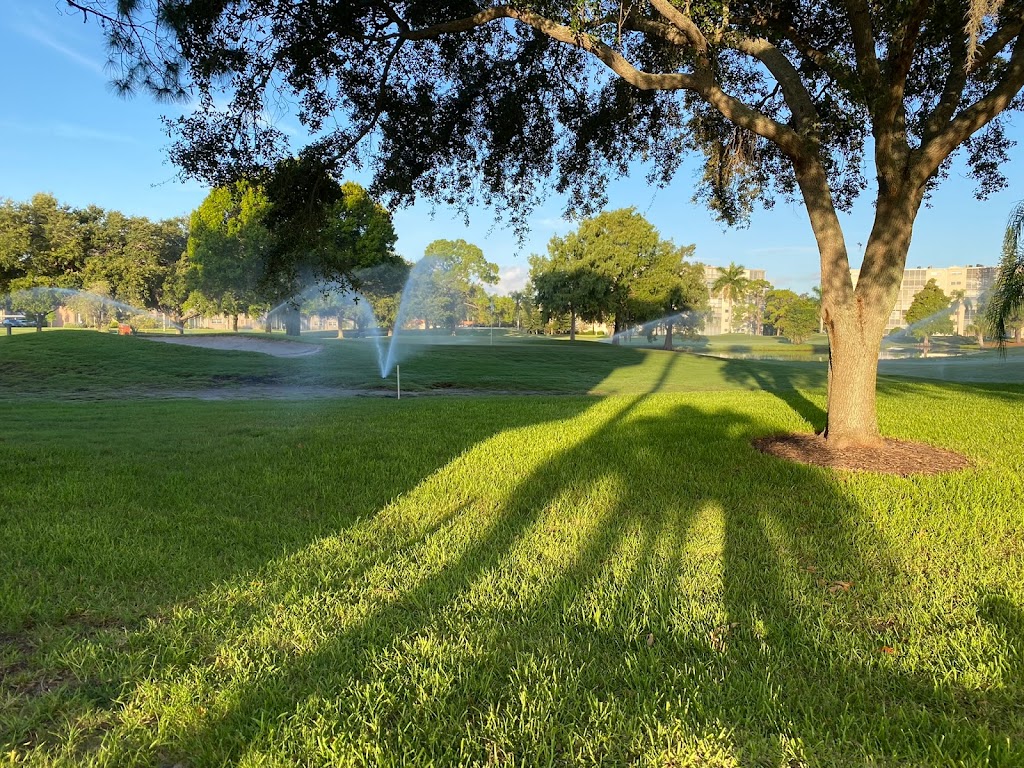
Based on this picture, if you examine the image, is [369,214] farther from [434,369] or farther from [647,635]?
[647,635]

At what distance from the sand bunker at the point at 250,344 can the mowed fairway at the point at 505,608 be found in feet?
68.1

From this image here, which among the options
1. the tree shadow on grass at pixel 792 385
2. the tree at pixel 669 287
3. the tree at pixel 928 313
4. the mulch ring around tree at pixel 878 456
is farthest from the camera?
the tree at pixel 928 313

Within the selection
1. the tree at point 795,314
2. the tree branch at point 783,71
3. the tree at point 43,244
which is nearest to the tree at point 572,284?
A: the tree at point 43,244

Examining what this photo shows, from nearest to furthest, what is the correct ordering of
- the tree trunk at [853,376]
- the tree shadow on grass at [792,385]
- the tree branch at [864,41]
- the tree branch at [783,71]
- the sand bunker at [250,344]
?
the tree branch at [864,41] < the tree trunk at [853,376] < the tree branch at [783,71] < the tree shadow on grass at [792,385] < the sand bunker at [250,344]

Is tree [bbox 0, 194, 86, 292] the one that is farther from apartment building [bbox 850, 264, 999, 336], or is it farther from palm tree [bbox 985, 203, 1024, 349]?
apartment building [bbox 850, 264, 999, 336]

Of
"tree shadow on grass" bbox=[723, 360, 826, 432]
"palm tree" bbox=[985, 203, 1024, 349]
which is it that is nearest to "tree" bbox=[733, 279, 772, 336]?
"tree shadow on grass" bbox=[723, 360, 826, 432]

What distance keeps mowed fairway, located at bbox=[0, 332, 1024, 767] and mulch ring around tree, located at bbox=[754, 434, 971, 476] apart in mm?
306

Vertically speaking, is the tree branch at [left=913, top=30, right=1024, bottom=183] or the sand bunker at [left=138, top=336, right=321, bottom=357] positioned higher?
the tree branch at [left=913, top=30, right=1024, bottom=183]

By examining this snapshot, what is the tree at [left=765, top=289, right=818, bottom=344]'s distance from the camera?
74.2 m

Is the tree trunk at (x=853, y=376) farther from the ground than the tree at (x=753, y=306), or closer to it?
closer to it

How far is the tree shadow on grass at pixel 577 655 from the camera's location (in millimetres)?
1905

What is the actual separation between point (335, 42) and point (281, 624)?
765 centimetres

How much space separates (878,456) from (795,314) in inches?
3026

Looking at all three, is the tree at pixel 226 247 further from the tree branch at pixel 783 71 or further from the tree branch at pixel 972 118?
the tree branch at pixel 972 118
